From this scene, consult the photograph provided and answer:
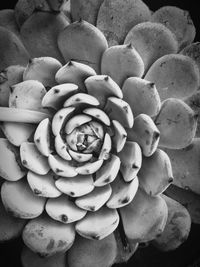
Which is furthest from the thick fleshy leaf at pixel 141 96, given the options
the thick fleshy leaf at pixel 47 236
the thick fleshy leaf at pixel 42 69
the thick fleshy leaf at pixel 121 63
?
the thick fleshy leaf at pixel 47 236

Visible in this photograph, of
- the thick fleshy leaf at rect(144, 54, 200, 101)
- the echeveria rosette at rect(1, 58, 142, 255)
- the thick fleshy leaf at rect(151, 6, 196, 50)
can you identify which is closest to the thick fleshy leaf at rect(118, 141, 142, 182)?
the echeveria rosette at rect(1, 58, 142, 255)

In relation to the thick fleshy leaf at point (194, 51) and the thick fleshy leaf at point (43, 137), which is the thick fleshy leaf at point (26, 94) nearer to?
the thick fleshy leaf at point (43, 137)

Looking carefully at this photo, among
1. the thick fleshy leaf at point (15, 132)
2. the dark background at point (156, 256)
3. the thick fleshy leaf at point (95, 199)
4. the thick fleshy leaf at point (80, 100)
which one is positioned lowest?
the dark background at point (156, 256)

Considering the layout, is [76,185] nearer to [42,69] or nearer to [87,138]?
[87,138]

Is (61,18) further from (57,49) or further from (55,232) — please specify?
(55,232)

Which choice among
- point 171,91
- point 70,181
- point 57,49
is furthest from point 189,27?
point 70,181

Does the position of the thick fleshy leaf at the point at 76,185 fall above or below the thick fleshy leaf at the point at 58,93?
below

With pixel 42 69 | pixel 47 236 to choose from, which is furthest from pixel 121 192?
pixel 42 69
